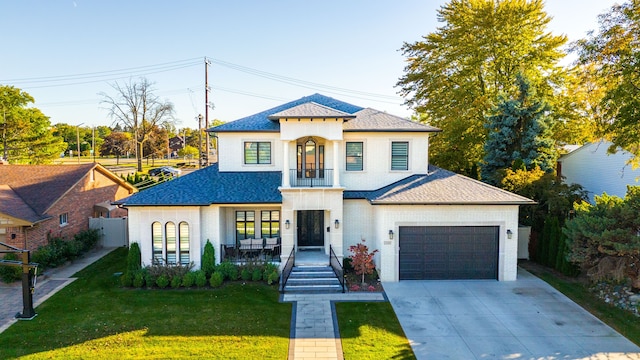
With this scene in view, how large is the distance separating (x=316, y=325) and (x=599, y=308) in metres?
9.52

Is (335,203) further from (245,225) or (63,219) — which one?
(63,219)

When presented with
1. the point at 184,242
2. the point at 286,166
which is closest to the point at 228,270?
the point at 184,242

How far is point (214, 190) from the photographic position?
15391 millimetres

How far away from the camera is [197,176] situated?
16797mm

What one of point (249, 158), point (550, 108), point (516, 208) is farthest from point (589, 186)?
point (249, 158)

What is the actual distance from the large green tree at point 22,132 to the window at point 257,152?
31942mm

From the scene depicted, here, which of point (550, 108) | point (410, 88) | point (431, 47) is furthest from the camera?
point (410, 88)

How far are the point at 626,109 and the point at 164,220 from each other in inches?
697

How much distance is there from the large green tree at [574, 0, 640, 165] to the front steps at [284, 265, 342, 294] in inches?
468

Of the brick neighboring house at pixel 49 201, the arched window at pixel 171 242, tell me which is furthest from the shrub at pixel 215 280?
the brick neighboring house at pixel 49 201

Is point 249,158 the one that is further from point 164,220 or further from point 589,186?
point 589,186

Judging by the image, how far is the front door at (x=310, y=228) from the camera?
1677cm

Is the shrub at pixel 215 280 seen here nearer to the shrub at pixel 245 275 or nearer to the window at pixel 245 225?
the shrub at pixel 245 275

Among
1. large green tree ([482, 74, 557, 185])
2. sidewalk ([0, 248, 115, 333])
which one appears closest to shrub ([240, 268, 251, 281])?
sidewalk ([0, 248, 115, 333])
